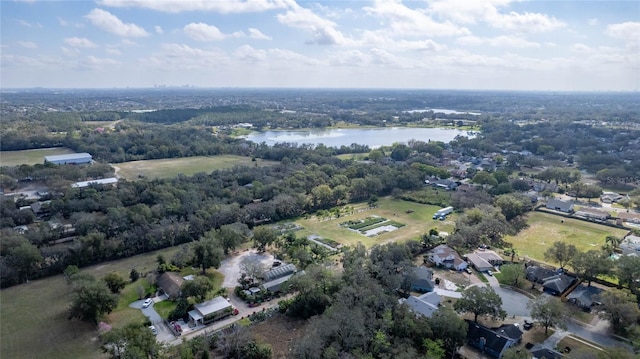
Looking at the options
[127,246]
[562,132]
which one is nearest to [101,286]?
[127,246]

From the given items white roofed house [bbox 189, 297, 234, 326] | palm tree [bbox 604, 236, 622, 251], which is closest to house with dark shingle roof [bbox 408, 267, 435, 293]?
white roofed house [bbox 189, 297, 234, 326]

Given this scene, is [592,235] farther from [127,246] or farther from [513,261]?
[127,246]

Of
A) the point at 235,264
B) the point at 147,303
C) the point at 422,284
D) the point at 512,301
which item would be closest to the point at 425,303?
the point at 422,284

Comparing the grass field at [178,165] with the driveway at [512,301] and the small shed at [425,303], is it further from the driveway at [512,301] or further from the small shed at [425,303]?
the driveway at [512,301]

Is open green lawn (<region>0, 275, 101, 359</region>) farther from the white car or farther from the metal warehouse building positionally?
the metal warehouse building

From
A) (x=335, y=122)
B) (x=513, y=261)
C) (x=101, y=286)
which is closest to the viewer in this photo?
(x=101, y=286)

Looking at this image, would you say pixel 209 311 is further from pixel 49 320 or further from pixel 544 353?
pixel 544 353

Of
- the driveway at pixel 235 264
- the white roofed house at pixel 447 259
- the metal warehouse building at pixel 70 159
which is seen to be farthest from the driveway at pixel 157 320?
the metal warehouse building at pixel 70 159
